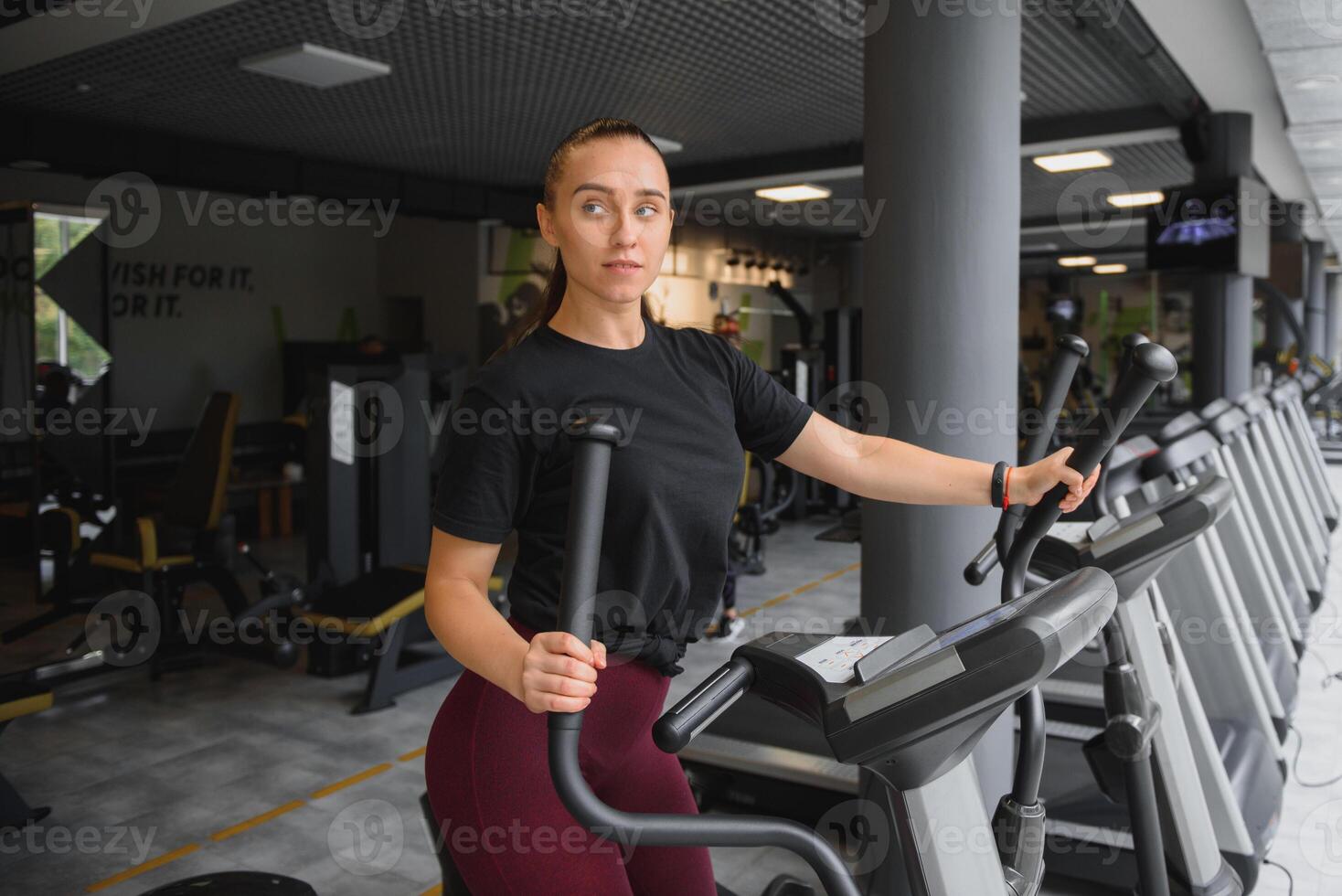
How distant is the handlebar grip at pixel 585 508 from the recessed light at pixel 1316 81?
20.4 feet

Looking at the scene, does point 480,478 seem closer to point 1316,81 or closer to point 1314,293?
point 1316,81

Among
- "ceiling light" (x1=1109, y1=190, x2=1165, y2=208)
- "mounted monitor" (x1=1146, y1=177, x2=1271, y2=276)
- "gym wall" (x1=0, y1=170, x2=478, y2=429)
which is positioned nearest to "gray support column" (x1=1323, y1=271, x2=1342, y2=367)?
"ceiling light" (x1=1109, y1=190, x2=1165, y2=208)

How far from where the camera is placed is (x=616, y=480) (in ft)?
3.91

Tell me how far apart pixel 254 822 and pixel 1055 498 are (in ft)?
9.11

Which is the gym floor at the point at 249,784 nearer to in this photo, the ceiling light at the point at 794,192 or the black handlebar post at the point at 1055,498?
the black handlebar post at the point at 1055,498

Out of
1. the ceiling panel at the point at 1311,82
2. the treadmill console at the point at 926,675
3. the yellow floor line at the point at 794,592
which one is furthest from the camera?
the yellow floor line at the point at 794,592

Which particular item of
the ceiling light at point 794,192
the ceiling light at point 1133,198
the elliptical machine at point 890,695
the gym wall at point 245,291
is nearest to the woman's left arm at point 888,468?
the elliptical machine at point 890,695

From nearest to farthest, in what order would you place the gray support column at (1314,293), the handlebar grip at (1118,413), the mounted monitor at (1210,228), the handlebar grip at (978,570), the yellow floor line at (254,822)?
the handlebar grip at (1118,413)
the handlebar grip at (978,570)
the yellow floor line at (254,822)
the mounted monitor at (1210,228)
the gray support column at (1314,293)

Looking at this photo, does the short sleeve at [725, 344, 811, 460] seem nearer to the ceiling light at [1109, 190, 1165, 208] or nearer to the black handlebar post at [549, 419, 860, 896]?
the black handlebar post at [549, 419, 860, 896]

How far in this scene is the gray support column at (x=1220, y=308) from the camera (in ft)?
23.4

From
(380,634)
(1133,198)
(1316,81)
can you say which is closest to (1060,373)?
(380,634)

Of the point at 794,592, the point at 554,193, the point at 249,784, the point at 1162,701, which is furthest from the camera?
the point at 794,592

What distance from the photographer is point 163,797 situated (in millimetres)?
3375

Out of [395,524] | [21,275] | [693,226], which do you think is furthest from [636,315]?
[693,226]
